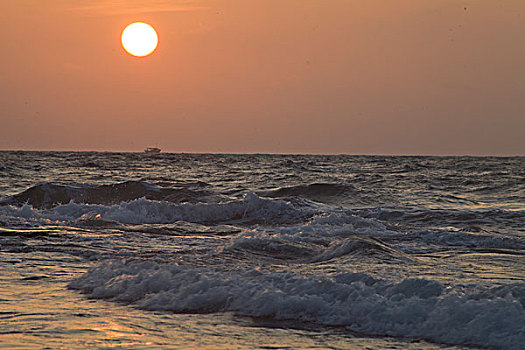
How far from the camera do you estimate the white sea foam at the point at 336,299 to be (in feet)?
17.0

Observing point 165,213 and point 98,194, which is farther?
point 98,194

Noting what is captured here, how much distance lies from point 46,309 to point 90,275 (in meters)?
1.48

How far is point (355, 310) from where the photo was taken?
5.72 m

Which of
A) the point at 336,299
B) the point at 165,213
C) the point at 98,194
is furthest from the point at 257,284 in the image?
the point at 98,194

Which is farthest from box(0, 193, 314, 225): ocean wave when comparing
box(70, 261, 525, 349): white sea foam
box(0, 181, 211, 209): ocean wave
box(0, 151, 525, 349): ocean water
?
box(70, 261, 525, 349): white sea foam

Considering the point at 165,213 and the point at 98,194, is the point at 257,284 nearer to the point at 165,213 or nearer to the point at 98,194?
the point at 165,213

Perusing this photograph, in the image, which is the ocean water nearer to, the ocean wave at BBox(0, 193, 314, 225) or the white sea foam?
the white sea foam

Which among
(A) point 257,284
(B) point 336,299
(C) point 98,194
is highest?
(C) point 98,194

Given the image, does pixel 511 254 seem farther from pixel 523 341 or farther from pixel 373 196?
pixel 373 196

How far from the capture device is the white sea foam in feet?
17.0

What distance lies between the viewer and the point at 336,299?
600cm

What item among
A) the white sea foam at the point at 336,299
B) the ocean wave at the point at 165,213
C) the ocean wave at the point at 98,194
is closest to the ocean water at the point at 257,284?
the white sea foam at the point at 336,299

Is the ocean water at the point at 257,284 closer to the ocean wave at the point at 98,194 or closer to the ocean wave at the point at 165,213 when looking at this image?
the ocean wave at the point at 165,213

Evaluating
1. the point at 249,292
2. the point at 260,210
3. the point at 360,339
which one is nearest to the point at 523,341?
the point at 360,339
